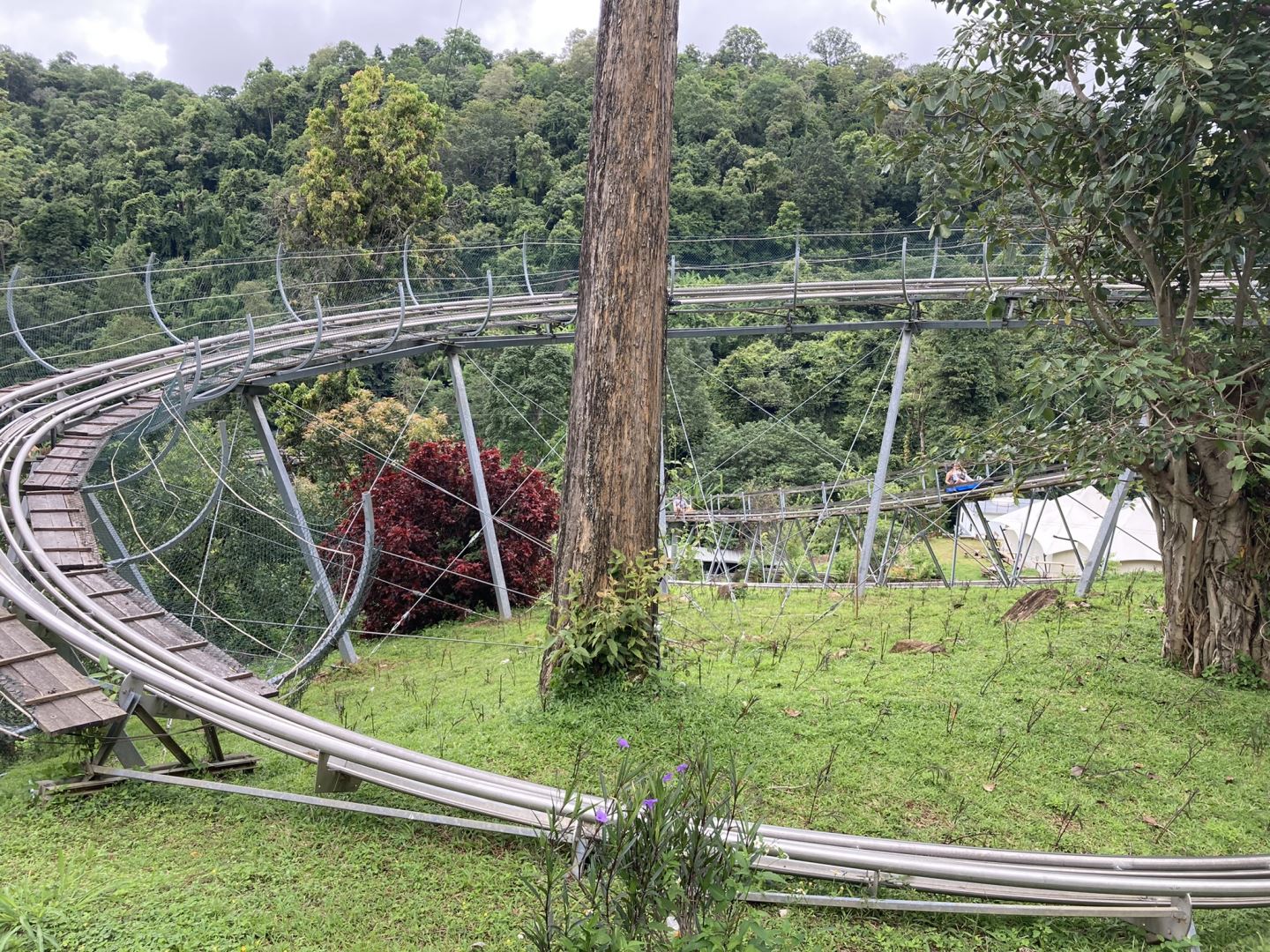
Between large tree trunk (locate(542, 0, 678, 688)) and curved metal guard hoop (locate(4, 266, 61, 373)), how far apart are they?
6564mm

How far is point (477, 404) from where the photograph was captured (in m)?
25.4

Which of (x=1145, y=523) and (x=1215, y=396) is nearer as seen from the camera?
(x=1215, y=396)

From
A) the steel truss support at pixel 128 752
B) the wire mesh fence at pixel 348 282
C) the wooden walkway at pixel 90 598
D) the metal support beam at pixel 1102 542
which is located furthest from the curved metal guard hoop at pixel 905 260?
the steel truss support at pixel 128 752

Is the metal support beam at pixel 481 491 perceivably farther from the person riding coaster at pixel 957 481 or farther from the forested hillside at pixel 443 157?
the forested hillside at pixel 443 157

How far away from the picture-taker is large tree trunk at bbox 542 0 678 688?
15.2ft

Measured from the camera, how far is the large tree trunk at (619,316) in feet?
15.2

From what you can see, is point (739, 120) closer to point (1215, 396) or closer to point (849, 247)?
point (849, 247)

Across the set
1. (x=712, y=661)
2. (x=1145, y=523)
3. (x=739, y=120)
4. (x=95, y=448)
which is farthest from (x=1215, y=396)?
(x=739, y=120)

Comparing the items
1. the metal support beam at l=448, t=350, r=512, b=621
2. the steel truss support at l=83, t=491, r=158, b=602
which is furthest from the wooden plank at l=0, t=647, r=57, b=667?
the metal support beam at l=448, t=350, r=512, b=621

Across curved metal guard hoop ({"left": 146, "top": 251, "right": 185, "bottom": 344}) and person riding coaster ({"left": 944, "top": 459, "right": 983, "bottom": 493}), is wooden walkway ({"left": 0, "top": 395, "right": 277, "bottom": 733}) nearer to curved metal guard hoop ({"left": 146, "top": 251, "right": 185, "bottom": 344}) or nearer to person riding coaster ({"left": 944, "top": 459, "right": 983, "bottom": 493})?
curved metal guard hoop ({"left": 146, "top": 251, "right": 185, "bottom": 344})

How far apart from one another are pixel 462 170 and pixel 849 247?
21651 millimetres

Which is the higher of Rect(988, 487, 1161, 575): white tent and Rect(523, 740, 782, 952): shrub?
Rect(523, 740, 782, 952): shrub

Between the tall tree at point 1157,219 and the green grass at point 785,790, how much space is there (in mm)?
905

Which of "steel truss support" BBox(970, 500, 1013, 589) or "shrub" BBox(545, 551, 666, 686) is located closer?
"shrub" BBox(545, 551, 666, 686)
